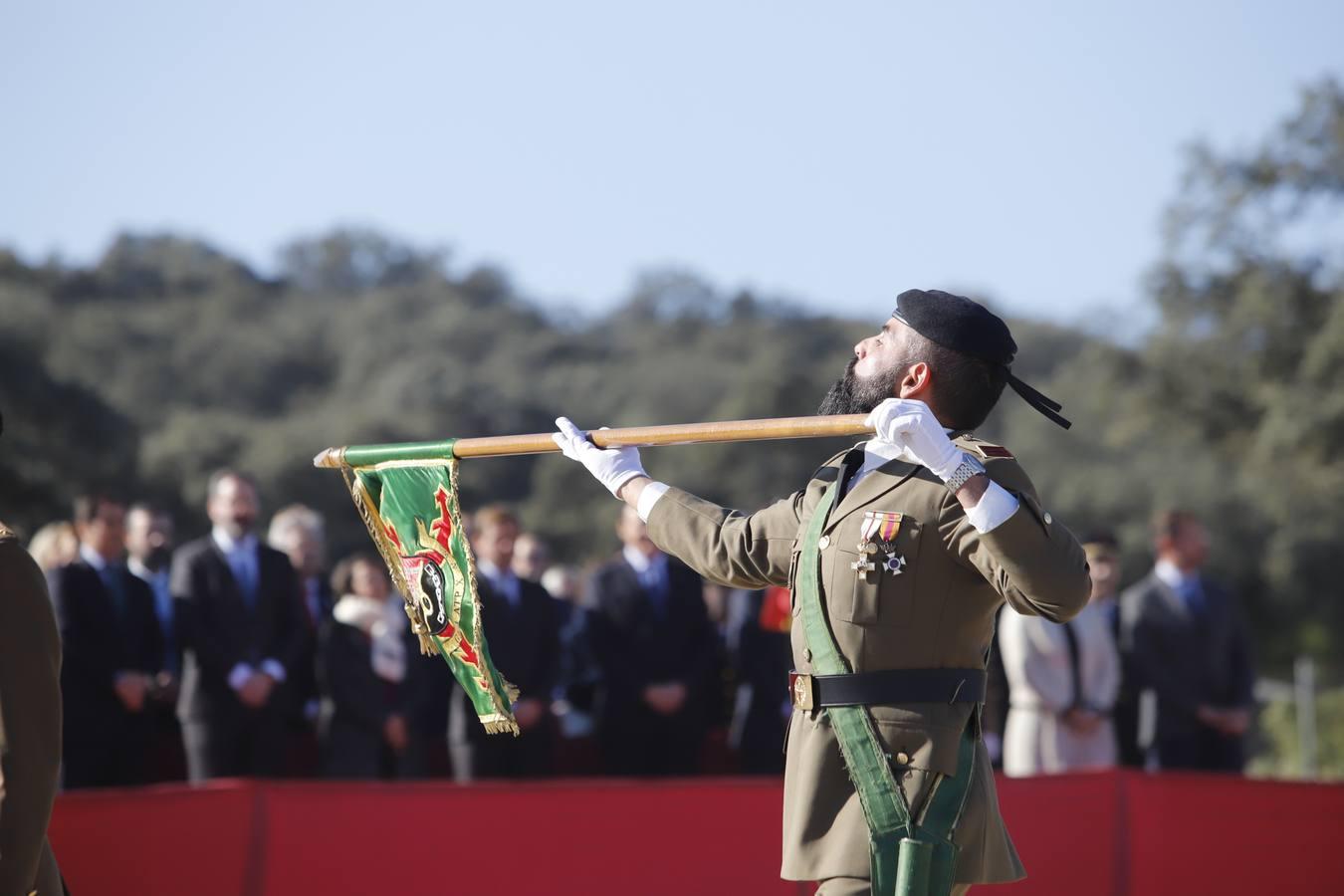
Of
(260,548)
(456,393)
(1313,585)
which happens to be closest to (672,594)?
(260,548)

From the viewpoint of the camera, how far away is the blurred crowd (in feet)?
25.3

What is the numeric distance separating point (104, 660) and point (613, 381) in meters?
43.6

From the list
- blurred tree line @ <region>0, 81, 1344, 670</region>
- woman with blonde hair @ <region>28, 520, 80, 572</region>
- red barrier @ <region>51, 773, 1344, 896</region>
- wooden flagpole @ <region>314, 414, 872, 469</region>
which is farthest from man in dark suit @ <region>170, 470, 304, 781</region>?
blurred tree line @ <region>0, 81, 1344, 670</region>

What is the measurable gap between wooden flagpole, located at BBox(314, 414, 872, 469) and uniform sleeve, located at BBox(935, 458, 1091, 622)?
0.34 meters

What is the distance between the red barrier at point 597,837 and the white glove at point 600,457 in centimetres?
222

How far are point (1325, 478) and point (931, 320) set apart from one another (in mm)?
21409

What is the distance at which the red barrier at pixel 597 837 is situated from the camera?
5430 mm

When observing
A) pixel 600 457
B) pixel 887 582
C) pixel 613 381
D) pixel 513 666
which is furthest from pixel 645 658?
pixel 613 381

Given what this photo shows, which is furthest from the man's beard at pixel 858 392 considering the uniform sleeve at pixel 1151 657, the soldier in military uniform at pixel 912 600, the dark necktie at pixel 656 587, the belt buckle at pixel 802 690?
the uniform sleeve at pixel 1151 657

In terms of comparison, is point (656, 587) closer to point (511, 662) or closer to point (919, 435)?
point (511, 662)

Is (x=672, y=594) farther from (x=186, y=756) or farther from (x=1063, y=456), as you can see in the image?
(x=1063, y=456)

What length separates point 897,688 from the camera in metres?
3.50

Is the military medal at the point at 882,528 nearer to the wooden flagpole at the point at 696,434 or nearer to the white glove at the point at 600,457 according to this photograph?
the wooden flagpole at the point at 696,434

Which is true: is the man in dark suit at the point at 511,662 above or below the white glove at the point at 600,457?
below
